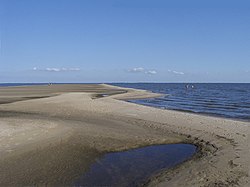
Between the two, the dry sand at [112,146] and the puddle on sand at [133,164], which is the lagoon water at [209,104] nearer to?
the dry sand at [112,146]

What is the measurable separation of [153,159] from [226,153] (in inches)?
127

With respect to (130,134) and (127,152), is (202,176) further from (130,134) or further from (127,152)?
(130,134)

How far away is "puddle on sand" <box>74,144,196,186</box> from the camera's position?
37.7ft

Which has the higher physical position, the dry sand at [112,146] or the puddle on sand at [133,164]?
the dry sand at [112,146]

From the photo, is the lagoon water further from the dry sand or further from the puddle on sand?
the puddle on sand

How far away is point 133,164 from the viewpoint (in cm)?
1363

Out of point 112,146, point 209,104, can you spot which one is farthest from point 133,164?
point 209,104

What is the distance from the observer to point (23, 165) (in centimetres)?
1251

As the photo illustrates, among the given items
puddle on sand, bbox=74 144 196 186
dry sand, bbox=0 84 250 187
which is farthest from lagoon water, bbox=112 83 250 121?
puddle on sand, bbox=74 144 196 186

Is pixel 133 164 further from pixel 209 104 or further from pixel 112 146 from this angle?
pixel 209 104

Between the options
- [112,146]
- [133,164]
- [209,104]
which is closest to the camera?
[133,164]

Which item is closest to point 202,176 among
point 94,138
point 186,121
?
point 94,138

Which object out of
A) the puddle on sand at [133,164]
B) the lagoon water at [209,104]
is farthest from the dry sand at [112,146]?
the lagoon water at [209,104]

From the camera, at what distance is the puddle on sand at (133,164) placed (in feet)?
37.7
